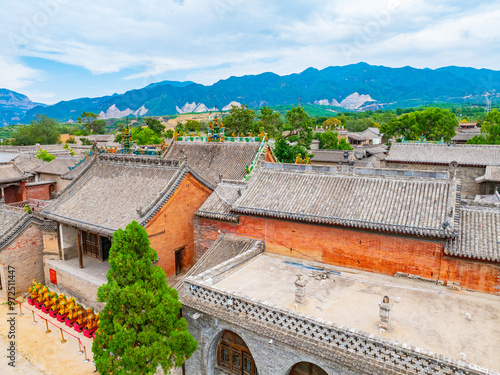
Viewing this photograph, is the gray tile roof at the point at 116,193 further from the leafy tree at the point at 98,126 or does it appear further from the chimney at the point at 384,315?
the leafy tree at the point at 98,126

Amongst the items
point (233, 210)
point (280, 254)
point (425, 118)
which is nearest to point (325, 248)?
point (280, 254)

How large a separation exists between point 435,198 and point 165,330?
10.7 m

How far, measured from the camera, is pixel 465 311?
10.2 metres

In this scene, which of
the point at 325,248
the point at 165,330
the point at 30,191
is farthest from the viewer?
the point at 30,191

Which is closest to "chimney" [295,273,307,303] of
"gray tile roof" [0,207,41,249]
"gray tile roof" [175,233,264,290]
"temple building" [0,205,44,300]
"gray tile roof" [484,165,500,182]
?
"gray tile roof" [175,233,264,290]

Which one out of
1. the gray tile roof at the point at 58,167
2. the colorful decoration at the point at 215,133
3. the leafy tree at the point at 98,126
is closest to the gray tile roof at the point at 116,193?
the colorful decoration at the point at 215,133

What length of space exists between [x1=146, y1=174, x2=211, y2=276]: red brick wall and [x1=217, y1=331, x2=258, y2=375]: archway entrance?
5.67m

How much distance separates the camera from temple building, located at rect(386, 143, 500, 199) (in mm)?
36312

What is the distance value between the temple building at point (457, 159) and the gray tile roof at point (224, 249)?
2905cm

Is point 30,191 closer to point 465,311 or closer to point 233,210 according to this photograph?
point 233,210

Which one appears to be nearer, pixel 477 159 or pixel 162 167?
pixel 162 167

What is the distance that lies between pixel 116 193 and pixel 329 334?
13.3 meters

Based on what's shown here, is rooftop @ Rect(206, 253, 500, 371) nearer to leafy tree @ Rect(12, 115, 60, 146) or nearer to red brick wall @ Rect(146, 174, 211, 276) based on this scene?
red brick wall @ Rect(146, 174, 211, 276)

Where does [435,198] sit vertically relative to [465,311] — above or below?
above
